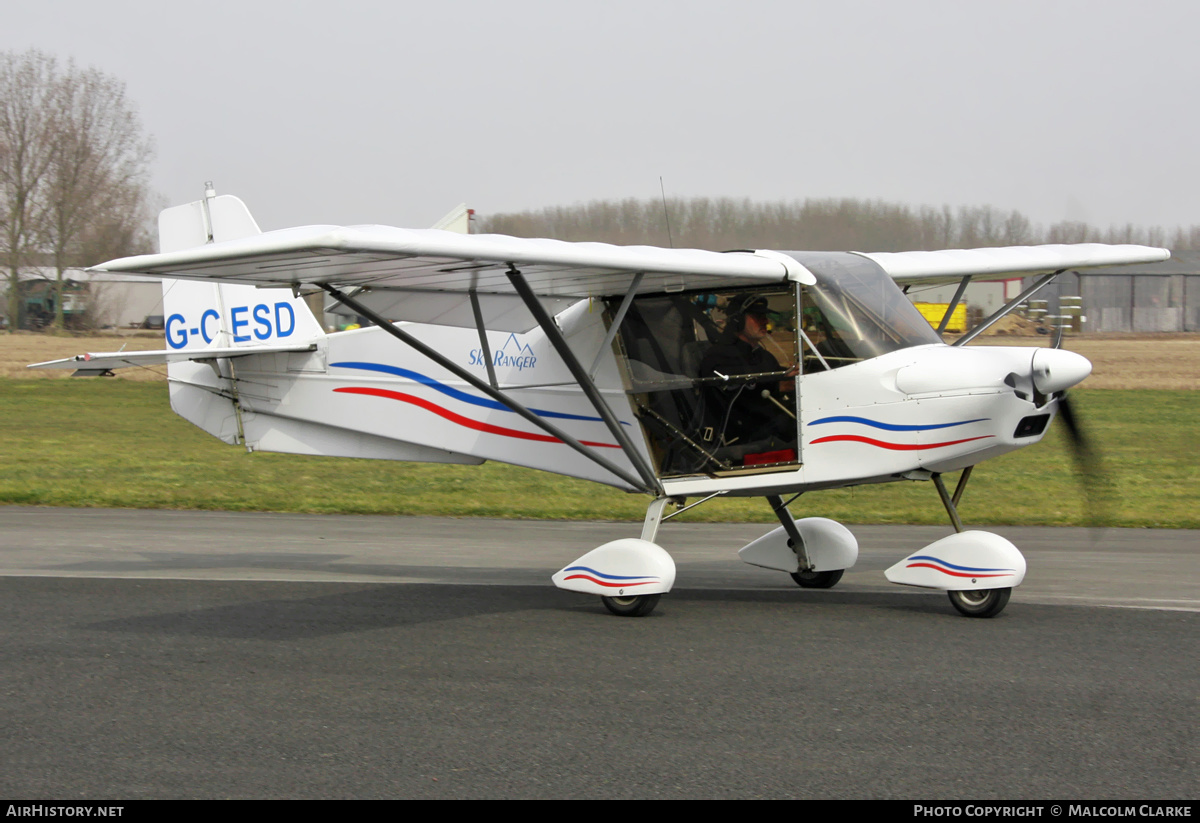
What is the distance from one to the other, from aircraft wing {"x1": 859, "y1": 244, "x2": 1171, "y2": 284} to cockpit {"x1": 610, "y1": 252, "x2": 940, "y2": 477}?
1.55m

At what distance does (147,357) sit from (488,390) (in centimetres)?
270

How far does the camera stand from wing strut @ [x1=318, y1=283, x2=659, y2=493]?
6820mm

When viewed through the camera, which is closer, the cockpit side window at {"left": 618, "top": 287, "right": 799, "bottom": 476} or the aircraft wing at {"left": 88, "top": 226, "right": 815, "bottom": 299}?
the aircraft wing at {"left": 88, "top": 226, "right": 815, "bottom": 299}

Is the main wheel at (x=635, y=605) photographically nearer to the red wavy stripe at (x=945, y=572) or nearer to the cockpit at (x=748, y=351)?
the cockpit at (x=748, y=351)

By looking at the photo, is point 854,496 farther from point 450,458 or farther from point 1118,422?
point 1118,422

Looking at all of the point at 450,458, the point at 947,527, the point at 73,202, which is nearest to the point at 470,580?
the point at 450,458

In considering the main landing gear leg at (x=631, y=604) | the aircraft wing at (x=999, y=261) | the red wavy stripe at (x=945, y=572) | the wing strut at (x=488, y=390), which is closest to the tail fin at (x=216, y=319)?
the wing strut at (x=488, y=390)

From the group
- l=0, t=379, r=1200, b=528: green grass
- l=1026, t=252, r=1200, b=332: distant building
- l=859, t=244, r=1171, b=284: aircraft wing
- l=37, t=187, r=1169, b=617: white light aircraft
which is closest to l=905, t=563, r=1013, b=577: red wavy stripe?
l=37, t=187, r=1169, b=617: white light aircraft

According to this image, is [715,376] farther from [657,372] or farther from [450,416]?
[450,416]

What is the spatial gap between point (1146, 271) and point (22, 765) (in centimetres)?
5537

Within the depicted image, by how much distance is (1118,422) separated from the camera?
23.8 m

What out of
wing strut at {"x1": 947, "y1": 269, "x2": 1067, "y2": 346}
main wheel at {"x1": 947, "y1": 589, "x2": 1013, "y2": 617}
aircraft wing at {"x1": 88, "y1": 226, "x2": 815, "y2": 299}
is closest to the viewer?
aircraft wing at {"x1": 88, "y1": 226, "x2": 815, "y2": 299}

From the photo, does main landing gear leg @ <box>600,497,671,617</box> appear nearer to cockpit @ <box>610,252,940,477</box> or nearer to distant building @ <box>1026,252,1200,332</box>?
cockpit @ <box>610,252,940,477</box>

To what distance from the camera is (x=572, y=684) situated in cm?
543
